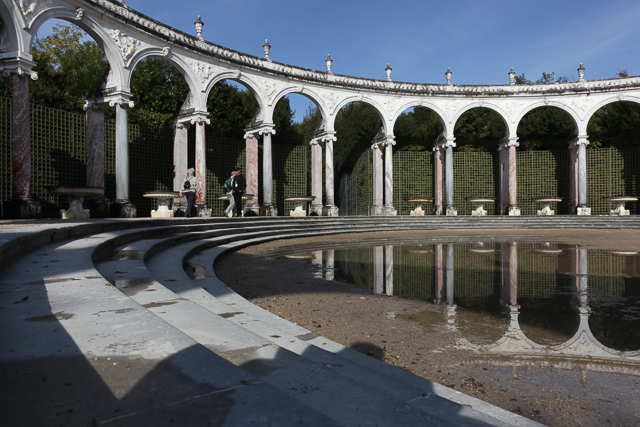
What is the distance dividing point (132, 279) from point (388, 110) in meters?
20.6

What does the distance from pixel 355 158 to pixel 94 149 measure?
657 inches

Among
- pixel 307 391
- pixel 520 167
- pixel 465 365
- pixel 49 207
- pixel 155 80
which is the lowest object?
pixel 465 365

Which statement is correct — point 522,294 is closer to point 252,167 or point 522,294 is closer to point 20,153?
point 20,153

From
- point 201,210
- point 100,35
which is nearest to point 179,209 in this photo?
point 201,210

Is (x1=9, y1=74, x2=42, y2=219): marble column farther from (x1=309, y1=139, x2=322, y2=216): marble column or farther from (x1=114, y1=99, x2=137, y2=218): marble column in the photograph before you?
(x1=309, y1=139, x2=322, y2=216): marble column

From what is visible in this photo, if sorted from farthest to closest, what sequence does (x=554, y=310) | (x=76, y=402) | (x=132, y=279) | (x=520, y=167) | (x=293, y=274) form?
1. (x=520, y=167)
2. (x=293, y=274)
3. (x=554, y=310)
4. (x=132, y=279)
5. (x=76, y=402)

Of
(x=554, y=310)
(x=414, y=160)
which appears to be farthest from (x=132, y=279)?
(x=414, y=160)

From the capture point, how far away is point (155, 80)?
26719 millimetres

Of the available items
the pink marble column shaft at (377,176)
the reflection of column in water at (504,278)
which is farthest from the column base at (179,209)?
the reflection of column in water at (504,278)

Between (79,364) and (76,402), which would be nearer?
(76,402)

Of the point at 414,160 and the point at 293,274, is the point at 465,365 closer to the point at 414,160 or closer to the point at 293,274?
the point at 293,274

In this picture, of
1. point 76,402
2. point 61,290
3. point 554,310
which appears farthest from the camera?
point 554,310

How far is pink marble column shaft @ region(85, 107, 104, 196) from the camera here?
1410 centimetres

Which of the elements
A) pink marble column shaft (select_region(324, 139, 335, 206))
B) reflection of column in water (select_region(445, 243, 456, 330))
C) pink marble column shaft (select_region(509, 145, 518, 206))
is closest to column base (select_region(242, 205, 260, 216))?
pink marble column shaft (select_region(324, 139, 335, 206))
